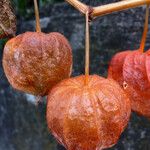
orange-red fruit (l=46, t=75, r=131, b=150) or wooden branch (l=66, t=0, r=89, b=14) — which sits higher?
wooden branch (l=66, t=0, r=89, b=14)

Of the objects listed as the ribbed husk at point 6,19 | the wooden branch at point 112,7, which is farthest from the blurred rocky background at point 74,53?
the wooden branch at point 112,7

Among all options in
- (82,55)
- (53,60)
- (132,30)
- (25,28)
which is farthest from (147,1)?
(25,28)

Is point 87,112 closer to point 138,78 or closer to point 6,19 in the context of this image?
point 138,78

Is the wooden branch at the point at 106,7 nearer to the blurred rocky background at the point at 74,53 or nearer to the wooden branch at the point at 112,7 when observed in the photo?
the wooden branch at the point at 112,7

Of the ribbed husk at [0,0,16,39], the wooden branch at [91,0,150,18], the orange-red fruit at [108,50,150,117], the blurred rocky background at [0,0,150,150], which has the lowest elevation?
the blurred rocky background at [0,0,150,150]

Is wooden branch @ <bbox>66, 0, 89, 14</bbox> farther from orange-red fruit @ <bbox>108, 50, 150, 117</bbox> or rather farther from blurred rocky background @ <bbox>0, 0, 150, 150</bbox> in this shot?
blurred rocky background @ <bbox>0, 0, 150, 150</bbox>

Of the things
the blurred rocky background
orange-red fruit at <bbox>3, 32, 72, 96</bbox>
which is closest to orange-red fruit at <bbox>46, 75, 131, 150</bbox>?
orange-red fruit at <bbox>3, 32, 72, 96</bbox>
